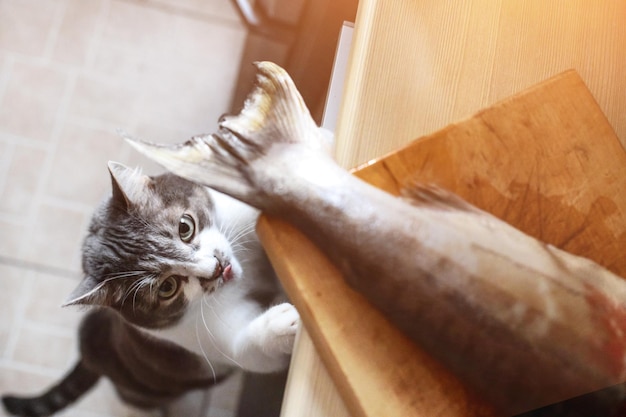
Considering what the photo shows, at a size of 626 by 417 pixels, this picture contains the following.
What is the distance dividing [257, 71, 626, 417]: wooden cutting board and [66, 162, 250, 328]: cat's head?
220mm

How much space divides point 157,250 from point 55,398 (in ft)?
0.83

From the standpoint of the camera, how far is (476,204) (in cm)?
46

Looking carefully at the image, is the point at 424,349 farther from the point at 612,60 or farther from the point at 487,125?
the point at 612,60

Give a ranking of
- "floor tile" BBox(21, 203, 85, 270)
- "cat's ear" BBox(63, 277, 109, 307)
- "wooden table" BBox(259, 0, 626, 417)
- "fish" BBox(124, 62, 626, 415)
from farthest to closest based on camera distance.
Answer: "floor tile" BBox(21, 203, 85, 270) → "cat's ear" BBox(63, 277, 109, 307) → "wooden table" BBox(259, 0, 626, 417) → "fish" BBox(124, 62, 626, 415)

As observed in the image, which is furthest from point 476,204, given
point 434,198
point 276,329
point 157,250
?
point 157,250

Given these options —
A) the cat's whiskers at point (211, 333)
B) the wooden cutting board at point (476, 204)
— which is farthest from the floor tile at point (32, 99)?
the wooden cutting board at point (476, 204)

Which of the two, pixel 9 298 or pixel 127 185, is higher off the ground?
pixel 127 185

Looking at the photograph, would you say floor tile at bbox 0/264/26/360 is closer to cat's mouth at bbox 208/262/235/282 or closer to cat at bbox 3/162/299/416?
cat at bbox 3/162/299/416

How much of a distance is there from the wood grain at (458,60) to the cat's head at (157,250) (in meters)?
0.25

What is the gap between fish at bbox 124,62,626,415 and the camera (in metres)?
0.40

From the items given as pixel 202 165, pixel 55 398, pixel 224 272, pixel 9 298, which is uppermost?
pixel 202 165

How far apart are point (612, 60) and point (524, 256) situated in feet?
0.94

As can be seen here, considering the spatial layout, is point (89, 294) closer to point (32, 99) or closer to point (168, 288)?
point (168, 288)

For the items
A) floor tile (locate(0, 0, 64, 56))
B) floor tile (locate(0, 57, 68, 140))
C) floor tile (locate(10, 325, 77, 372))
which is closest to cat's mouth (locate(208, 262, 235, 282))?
floor tile (locate(10, 325, 77, 372))
